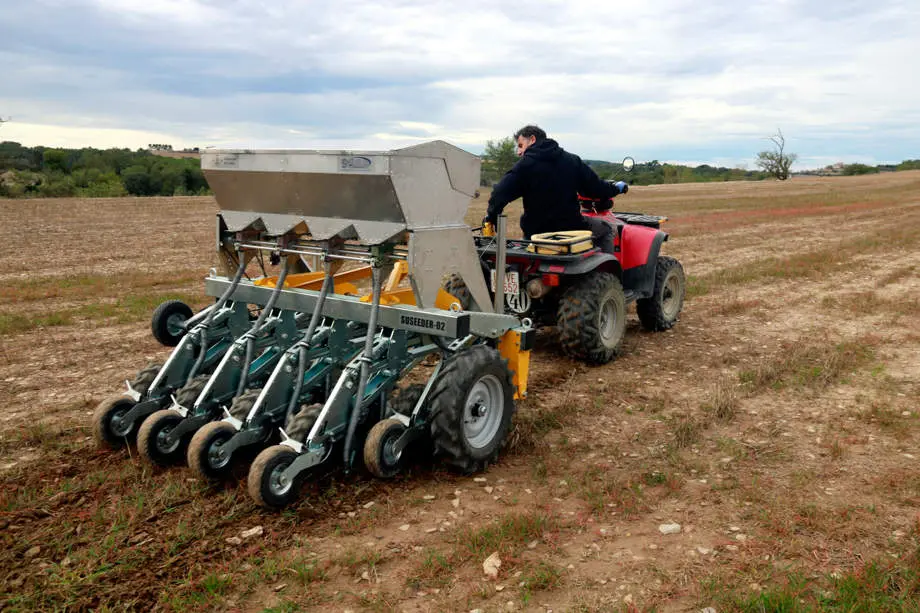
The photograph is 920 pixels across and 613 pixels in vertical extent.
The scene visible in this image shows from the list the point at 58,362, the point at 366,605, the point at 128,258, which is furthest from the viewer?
the point at 128,258

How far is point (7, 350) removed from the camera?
276 inches

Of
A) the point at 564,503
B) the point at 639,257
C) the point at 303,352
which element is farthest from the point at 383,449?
the point at 639,257

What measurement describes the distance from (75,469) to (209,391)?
96cm

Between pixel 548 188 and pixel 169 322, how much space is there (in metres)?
3.41

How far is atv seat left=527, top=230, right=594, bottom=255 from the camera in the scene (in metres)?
6.21

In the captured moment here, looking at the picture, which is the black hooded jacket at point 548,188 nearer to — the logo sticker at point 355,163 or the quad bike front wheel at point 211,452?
the logo sticker at point 355,163

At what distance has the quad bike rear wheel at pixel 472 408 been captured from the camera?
13.8 feet

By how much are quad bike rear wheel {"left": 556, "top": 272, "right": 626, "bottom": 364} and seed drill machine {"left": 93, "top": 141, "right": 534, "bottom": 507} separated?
1466mm

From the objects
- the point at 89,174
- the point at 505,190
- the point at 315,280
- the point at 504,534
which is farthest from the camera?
the point at 89,174

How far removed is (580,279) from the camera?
652cm

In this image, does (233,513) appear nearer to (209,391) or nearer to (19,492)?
(209,391)

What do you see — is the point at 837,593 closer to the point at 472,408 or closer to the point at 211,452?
the point at 472,408

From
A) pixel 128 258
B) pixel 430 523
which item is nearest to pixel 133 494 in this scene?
pixel 430 523

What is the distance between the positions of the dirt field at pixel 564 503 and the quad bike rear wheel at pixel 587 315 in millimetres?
216
